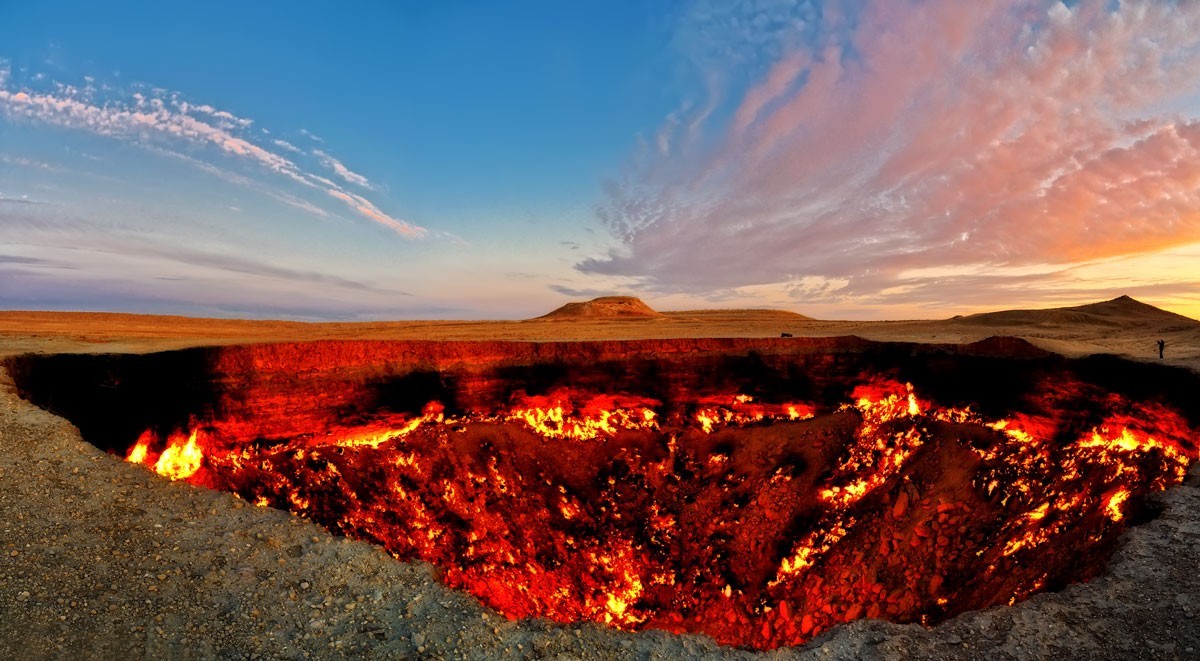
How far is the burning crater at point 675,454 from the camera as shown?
416 inches

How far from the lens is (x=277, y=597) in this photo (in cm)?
509

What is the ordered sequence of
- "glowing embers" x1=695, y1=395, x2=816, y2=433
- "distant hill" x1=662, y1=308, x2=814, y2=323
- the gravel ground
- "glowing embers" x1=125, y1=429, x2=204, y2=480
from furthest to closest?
"distant hill" x1=662, y1=308, x2=814, y2=323
"glowing embers" x1=695, y1=395, x2=816, y2=433
"glowing embers" x1=125, y1=429, x2=204, y2=480
the gravel ground

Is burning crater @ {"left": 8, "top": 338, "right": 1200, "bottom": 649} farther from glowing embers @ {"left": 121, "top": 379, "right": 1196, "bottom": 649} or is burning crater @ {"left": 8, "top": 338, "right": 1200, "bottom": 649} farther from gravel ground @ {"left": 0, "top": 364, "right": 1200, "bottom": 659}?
gravel ground @ {"left": 0, "top": 364, "right": 1200, "bottom": 659}

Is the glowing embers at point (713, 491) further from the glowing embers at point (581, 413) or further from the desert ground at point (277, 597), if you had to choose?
the desert ground at point (277, 597)

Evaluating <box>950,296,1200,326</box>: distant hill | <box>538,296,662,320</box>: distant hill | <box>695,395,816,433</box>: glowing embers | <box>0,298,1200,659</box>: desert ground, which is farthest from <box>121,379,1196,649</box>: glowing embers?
<box>538,296,662,320</box>: distant hill

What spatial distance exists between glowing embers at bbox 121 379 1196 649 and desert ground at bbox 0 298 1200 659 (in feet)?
15.3

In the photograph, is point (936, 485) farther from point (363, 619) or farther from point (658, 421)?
point (363, 619)

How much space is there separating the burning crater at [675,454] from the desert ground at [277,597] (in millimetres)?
4199

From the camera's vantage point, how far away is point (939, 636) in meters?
5.55

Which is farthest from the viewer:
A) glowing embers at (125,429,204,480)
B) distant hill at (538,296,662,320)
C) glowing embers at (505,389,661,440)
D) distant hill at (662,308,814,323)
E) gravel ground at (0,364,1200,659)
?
distant hill at (538,296,662,320)

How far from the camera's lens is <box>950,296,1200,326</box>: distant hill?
2330 centimetres

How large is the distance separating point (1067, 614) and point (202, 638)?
26.7ft

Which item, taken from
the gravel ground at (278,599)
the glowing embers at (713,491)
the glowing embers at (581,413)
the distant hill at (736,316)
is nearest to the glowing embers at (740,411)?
the glowing embers at (713,491)

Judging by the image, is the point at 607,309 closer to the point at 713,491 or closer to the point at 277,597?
the point at 713,491
